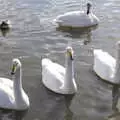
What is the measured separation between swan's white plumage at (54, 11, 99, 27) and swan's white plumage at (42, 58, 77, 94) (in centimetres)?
505

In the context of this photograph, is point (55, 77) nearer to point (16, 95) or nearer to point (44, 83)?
point (44, 83)

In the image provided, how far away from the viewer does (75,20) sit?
53.5 feet

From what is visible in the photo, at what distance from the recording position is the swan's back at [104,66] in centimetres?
1120

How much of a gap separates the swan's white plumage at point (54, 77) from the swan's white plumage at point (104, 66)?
3.49 ft

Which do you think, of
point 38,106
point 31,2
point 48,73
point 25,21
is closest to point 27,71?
point 48,73

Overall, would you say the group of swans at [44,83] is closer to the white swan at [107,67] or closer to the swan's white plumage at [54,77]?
the swan's white plumage at [54,77]

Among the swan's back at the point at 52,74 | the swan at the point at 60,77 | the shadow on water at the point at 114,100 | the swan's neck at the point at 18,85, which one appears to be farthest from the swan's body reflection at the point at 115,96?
the swan's neck at the point at 18,85

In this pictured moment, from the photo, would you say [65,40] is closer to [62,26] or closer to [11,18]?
[62,26]

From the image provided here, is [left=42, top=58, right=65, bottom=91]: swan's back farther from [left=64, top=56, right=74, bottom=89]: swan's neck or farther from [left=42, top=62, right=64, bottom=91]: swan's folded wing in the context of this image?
[left=64, top=56, right=74, bottom=89]: swan's neck

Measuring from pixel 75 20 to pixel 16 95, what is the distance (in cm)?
732

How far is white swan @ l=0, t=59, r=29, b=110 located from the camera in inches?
375

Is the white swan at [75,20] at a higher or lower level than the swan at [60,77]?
higher

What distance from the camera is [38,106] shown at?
977 centimetres

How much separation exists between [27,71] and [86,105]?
244cm
